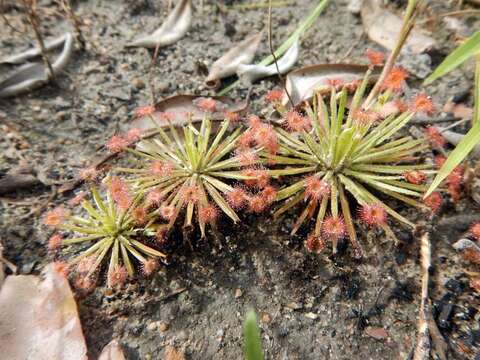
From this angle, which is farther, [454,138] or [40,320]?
[454,138]

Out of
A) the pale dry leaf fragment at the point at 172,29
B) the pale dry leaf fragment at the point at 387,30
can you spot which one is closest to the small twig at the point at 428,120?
the pale dry leaf fragment at the point at 387,30

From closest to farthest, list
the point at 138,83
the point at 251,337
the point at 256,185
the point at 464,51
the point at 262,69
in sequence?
the point at 251,337, the point at 464,51, the point at 256,185, the point at 262,69, the point at 138,83

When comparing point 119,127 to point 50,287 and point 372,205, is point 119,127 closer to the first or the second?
point 50,287

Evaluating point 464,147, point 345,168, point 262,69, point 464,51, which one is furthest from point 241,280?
point 262,69

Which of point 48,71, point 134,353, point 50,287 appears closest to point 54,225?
point 50,287

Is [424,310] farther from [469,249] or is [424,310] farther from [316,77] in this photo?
[316,77]

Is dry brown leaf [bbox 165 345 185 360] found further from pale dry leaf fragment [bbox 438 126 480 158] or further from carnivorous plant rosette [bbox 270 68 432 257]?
pale dry leaf fragment [bbox 438 126 480 158]
